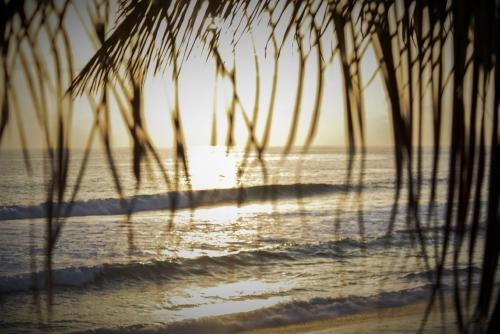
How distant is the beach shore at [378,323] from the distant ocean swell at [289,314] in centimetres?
12

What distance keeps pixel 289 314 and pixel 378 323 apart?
3.52 ft

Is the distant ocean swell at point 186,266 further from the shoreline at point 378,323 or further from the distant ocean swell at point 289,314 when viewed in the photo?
the shoreline at point 378,323

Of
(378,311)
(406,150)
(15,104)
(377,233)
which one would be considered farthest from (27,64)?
(377,233)

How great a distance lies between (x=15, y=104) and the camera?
2.02ft

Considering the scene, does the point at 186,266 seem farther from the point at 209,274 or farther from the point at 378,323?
the point at 378,323

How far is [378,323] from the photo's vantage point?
568 centimetres

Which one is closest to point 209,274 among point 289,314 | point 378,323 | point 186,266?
point 186,266

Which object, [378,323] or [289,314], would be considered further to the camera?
[289,314]

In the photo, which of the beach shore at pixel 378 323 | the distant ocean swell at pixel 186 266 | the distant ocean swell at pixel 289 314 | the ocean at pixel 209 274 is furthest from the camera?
the distant ocean swell at pixel 186 266

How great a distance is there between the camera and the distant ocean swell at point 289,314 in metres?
5.69

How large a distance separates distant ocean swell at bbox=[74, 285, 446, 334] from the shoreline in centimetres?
11

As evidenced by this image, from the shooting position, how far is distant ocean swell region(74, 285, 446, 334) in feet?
18.7

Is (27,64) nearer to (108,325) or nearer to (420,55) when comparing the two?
(420,55)

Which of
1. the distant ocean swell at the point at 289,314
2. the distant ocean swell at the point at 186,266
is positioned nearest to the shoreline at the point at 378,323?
the distant ocean swell at the point at 289,314
